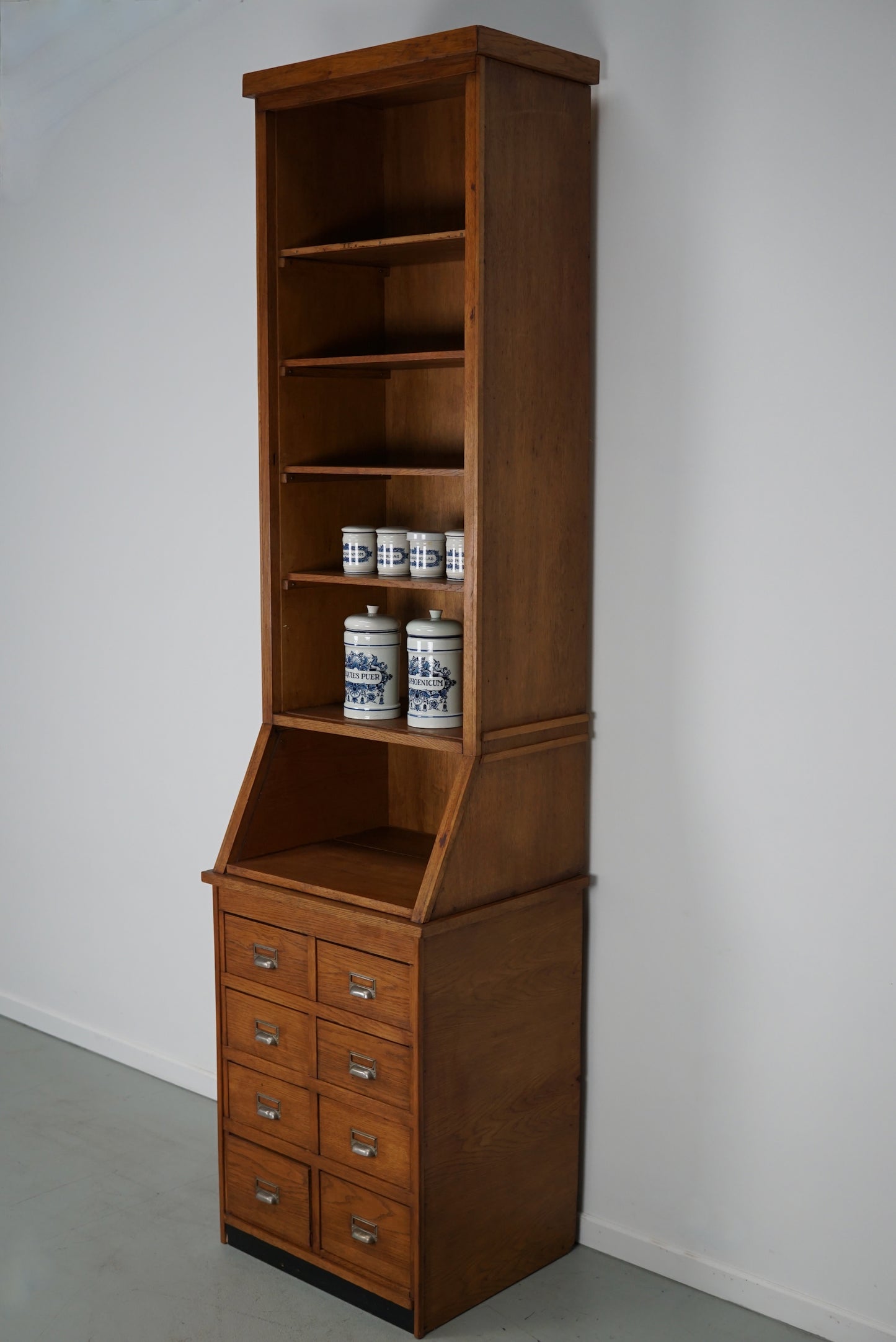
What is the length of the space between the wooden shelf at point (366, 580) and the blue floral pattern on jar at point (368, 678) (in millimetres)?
152

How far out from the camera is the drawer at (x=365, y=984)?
2.57 meters

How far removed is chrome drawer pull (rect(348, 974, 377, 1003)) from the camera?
8.60ft

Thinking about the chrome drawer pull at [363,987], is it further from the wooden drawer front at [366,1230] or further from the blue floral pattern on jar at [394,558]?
the blue floral pattern on jar at [394,558]

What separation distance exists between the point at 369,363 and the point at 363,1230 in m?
1.73

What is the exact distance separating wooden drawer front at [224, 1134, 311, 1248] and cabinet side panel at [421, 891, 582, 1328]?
0.34 meters

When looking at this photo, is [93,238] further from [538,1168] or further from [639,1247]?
[639,1247]

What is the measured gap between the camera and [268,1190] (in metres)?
2.90

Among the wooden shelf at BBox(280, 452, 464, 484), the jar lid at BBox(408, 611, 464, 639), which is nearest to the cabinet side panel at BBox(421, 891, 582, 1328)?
the jar lid at BBox(408, 611, 464, 639)

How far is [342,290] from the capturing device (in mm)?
2996

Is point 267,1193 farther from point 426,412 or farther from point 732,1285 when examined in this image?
point 426,412

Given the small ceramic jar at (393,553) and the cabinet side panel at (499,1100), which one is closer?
the cabinet side panel at (499,1100)

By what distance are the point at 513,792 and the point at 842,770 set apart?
629 millimetres

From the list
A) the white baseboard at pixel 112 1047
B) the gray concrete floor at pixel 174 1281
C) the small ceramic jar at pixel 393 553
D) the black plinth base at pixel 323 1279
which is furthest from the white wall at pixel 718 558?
the white baseboard at pixel 112 1047

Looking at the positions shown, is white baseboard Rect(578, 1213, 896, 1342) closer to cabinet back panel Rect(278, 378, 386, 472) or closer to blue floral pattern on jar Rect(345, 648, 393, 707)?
blue floral pattern on jar Rect(345, 648, 393, 707)
